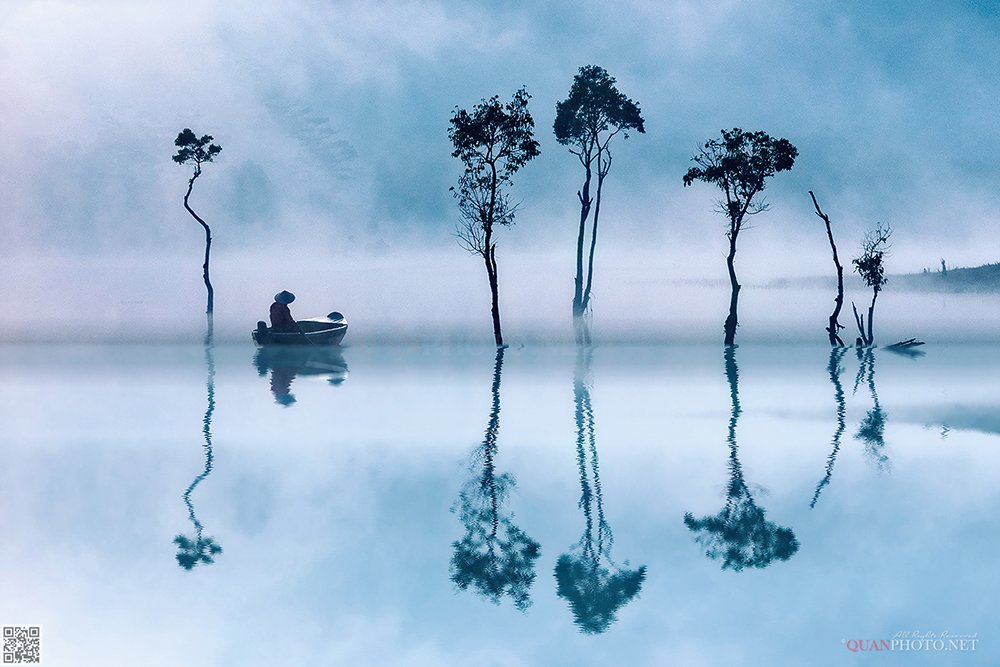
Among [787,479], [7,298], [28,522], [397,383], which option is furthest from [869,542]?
[7,298]

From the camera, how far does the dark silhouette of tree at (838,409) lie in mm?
16188

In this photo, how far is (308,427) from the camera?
21.7 m

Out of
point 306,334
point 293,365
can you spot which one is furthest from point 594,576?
→ point 306,334

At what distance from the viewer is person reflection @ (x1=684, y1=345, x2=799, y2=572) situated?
12383 mm

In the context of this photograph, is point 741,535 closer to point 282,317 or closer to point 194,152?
point 282,317

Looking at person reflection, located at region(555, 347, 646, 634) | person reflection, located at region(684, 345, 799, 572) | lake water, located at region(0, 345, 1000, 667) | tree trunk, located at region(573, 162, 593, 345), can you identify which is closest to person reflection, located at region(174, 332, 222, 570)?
lake water, located at region(0, 345, 1000, 667)

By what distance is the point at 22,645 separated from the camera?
1036 centimetres

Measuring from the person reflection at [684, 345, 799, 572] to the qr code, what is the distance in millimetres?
7277

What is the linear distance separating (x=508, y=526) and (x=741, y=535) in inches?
115

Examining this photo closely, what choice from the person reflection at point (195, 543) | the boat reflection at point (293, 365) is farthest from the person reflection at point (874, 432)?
the boat reflection at point (293, 365)

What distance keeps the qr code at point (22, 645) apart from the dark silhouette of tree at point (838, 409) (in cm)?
986

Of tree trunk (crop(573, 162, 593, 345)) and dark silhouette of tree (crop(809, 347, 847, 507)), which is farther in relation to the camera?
tree trunk (crop(573, 162, 593, 345))

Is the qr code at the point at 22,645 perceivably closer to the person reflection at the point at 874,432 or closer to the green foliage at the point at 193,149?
the person reflection at the point at 874,432

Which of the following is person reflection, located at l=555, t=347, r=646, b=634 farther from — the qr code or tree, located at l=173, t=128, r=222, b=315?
tree, located at l=173, t=128, r=222, b=315
